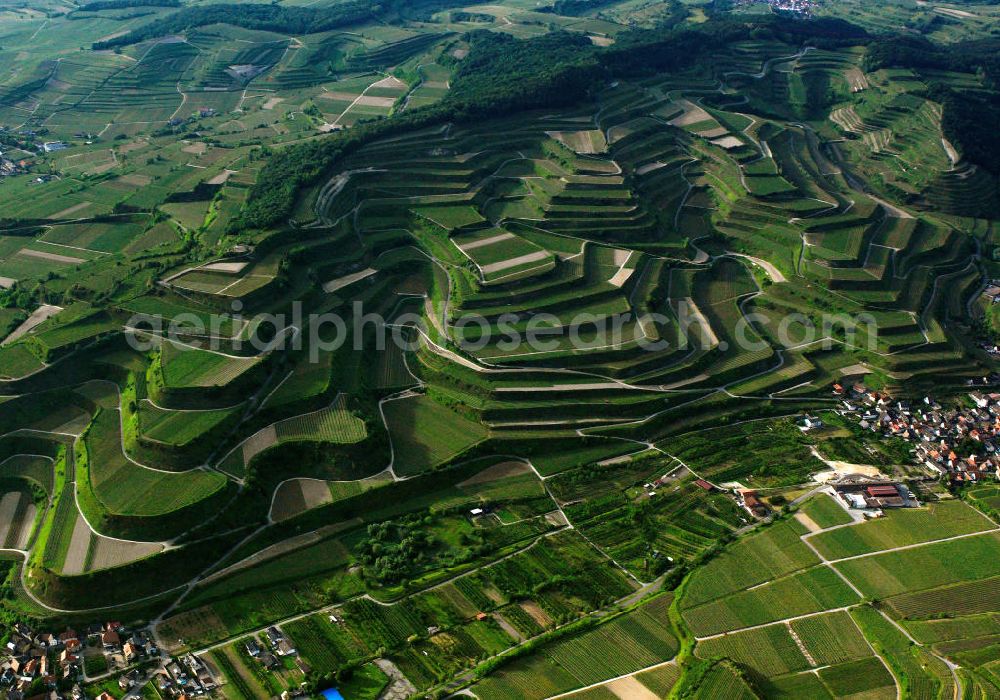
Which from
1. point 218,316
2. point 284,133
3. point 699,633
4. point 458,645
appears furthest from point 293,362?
point 284,133

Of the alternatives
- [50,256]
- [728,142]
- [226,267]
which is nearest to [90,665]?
[226,267]

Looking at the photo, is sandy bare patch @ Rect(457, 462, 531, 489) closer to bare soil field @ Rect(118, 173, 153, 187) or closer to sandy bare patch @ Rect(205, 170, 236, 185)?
sandy bare patch @ Rect(205, 170, 236, 185)

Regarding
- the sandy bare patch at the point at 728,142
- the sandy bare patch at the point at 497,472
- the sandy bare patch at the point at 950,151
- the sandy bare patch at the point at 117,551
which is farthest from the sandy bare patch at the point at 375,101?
the sandy bare patch at the point at 117,551

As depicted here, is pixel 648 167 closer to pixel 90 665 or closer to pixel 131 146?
pixel 131 146

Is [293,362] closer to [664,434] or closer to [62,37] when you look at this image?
[664,434]

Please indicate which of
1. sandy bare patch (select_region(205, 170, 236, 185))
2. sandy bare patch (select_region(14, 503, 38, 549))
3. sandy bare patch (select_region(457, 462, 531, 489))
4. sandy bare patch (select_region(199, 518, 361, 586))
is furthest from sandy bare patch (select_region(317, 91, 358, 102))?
sandy bare patch (select_region(199, 518, 361, 586))

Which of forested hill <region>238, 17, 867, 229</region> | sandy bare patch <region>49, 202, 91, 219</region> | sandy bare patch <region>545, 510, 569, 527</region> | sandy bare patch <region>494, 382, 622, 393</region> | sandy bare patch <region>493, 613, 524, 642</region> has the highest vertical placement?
forested hill <region>238, 17, 867, 229</region>

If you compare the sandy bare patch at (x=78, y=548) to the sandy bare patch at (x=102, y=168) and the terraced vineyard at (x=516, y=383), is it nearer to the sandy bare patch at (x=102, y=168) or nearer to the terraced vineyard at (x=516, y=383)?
the terraced vineyard at (x=516, y=383)
